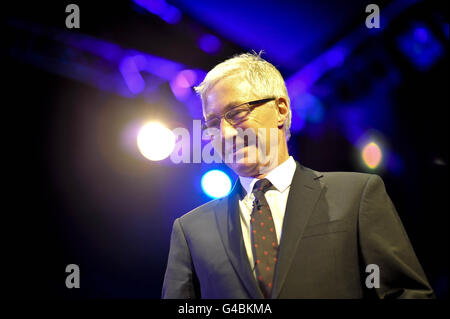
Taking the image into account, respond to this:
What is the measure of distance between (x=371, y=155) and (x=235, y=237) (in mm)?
2558

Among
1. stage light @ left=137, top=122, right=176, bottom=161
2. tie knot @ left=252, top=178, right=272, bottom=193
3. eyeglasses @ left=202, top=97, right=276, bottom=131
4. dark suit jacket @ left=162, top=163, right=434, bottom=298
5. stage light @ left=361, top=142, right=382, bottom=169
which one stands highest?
stage light @ left=137, top=122, right=176, bottom=161

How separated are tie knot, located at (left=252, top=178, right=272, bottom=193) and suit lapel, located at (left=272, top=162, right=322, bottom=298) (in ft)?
0.33

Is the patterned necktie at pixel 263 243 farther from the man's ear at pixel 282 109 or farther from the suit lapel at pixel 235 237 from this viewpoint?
the man's ear at pixel 282 109

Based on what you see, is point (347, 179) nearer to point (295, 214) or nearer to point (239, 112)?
point (295, 214)

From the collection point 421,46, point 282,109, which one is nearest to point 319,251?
point 282,109

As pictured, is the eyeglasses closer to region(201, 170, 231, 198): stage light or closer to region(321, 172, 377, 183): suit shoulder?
region(321, 172, 377, 183): suit shoulder

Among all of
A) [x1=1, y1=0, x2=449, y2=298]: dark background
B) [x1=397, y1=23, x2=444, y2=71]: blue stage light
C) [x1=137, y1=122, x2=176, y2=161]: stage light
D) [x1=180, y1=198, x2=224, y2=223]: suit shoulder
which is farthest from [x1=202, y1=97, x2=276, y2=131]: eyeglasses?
[x1=397, y1=23, x2=444, y2=71]: blue stage light

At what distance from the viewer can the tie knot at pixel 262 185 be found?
53.5 inches

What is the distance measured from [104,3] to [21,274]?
2366 millimetres

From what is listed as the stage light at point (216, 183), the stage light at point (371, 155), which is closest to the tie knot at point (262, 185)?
the stage light at point (216, 183)

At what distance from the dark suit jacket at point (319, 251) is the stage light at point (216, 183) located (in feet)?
6.49

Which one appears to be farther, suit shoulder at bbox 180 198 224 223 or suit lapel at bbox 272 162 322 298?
suit shoulder at bbox 180 198 224 223

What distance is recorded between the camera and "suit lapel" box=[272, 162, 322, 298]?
1.08 metres
